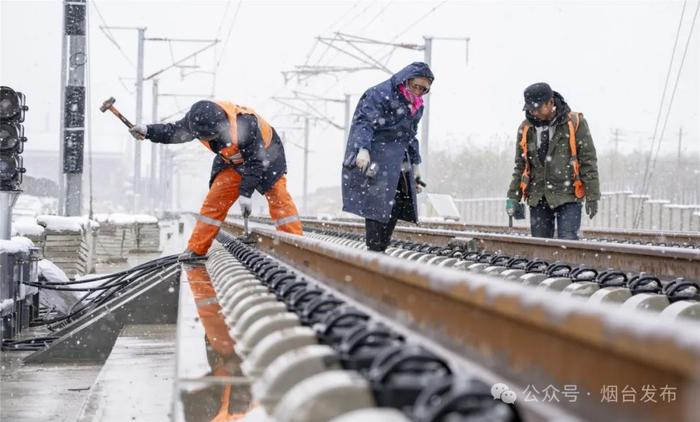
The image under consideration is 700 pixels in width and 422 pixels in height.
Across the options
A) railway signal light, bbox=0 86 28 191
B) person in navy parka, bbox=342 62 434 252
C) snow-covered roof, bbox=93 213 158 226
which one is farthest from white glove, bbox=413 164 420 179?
snow-covered roof, bbox=93 213 158 226

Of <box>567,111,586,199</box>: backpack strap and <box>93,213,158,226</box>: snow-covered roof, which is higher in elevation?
<box>567,111,586,199</box>: backpack strap

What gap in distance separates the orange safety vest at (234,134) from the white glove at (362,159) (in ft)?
4.19

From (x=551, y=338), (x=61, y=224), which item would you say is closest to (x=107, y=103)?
(x=61, y=224)

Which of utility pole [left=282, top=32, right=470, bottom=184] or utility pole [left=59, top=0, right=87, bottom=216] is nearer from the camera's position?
utility pole [left=59, top=0, right=87, bottom=216]

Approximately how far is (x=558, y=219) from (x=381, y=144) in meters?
1.74

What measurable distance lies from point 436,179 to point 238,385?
6300 cm

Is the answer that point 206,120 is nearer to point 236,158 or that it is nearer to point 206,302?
point 236,158

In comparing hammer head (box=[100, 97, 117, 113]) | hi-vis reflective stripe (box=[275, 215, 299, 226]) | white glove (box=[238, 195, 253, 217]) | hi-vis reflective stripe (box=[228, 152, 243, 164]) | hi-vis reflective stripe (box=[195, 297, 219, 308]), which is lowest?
hi-vis reflective stripe (box=[195, 297, 219, 308])

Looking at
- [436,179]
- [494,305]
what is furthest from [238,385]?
[436,179]

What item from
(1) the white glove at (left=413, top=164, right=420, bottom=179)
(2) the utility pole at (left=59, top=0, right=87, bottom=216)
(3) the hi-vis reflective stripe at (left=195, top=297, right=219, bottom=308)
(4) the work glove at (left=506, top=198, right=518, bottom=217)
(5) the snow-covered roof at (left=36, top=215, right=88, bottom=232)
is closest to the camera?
(3) the hi-vis reflective stripe at (left=195, top=297, right=219, bottom=308)

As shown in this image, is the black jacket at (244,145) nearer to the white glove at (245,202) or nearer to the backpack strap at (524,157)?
the white glove at (245,202)

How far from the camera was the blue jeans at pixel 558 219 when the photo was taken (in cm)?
780

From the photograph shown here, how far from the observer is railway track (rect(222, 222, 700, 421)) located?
1445 mm

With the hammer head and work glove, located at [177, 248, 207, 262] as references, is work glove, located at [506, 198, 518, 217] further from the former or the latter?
the hammer head
